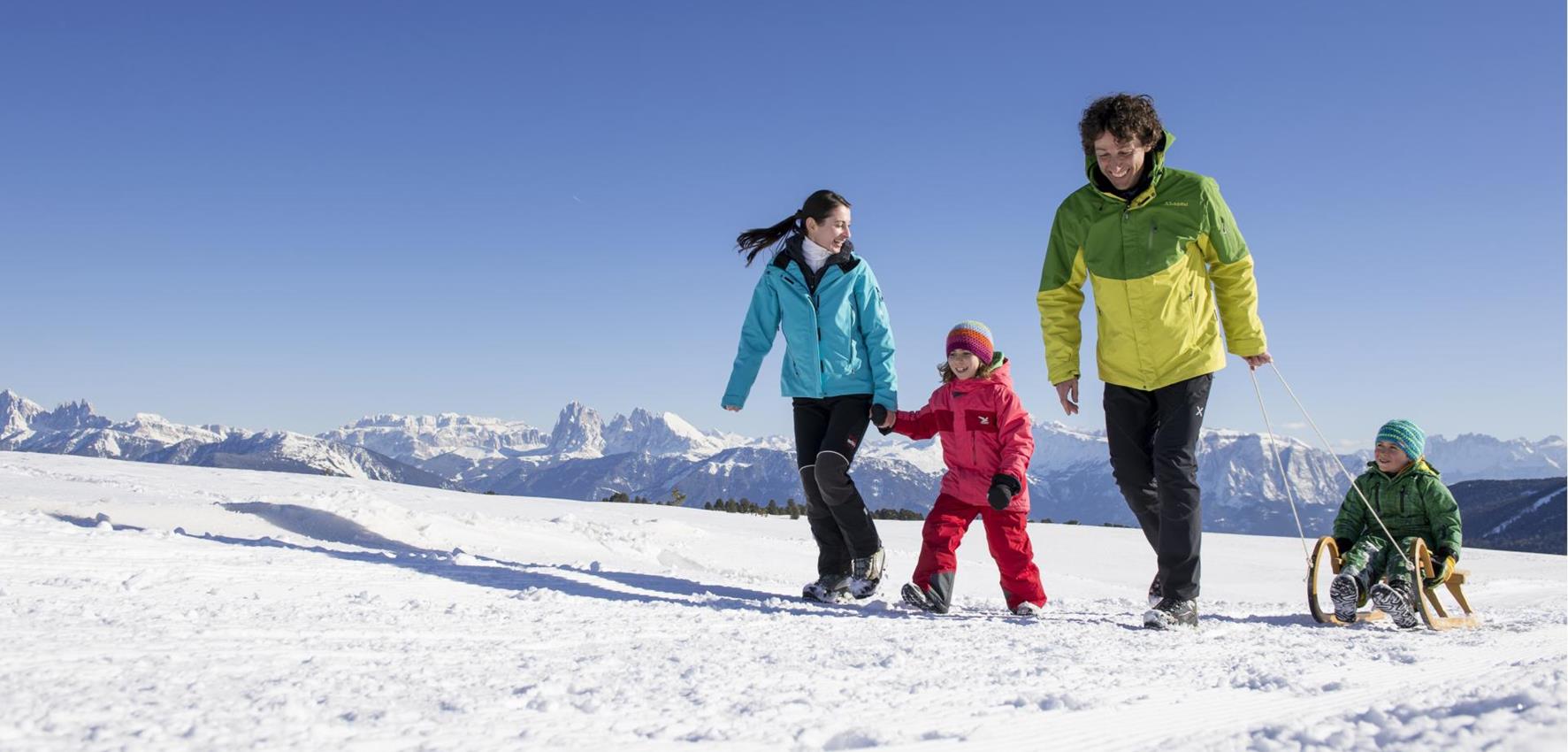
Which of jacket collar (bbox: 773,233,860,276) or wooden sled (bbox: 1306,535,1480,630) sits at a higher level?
jacket collar (bbox: 773,233,860,276)

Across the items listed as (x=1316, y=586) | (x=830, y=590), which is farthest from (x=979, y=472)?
(x=1316, y=586)

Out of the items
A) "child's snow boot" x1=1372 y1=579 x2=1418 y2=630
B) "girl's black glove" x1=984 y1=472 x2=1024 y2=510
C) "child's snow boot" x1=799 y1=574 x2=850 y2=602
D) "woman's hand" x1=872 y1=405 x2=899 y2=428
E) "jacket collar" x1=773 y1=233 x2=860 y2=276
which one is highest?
"jacket collar" x1=773 y1=233 x2=860 y2=276

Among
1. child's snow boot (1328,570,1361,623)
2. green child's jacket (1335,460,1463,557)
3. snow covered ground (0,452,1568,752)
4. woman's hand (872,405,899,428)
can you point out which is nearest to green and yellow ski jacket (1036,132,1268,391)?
woman's hand (872,405,899,428)

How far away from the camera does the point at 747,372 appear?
5633 mm

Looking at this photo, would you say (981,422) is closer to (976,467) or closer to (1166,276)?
(976,467)

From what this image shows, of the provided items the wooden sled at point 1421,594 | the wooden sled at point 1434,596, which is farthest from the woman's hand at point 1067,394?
the wooden sled at point 1434,596

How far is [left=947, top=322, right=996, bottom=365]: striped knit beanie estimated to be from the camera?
17.5 ft

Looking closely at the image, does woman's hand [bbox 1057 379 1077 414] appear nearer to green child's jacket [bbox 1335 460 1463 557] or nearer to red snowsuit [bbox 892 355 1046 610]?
red snowsuit [bbox 892 355 1046 610]

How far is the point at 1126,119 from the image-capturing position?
4211 millimetres

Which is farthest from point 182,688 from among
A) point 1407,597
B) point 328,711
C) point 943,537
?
point 1407,597

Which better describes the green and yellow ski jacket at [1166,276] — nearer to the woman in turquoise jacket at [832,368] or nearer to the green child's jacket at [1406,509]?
the woman in turquoise jacket at [832,368]

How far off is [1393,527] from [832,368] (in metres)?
3.42

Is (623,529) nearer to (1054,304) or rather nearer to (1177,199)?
(1054,304)

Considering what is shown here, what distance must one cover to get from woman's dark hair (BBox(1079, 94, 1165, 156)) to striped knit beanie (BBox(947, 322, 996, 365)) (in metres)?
1.31
